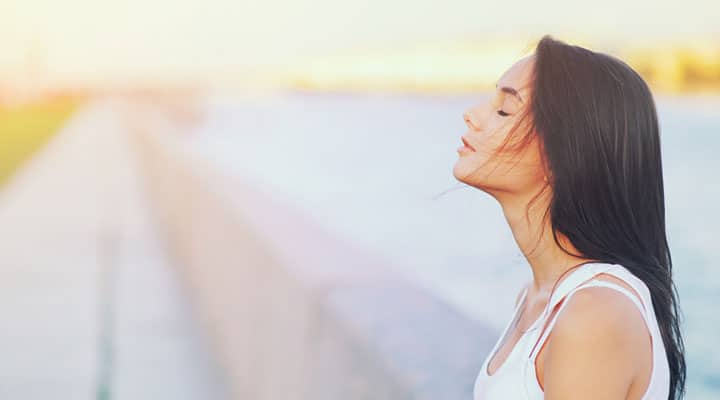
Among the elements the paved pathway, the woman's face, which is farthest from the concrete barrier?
the woman's face

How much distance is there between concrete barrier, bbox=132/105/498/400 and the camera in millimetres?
3375

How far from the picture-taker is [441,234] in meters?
25.6

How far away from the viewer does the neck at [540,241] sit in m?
2.34

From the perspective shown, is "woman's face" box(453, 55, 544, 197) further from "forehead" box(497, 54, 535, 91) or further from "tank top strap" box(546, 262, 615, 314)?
"tank top strap" box(546, 262, 615, 314)

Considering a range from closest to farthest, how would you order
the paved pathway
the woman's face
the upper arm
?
the upper arm, the woman's face, the paved pathway

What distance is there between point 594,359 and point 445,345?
65.1 inches

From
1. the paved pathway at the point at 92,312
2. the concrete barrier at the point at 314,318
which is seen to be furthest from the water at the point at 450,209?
the paved pathway at the point at 92,312

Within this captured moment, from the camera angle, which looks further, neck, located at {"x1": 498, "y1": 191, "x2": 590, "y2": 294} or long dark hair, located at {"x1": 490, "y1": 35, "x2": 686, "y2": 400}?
neck, located at {"x1": 498, "y1": 191, "x2": 590, "y2": 294}

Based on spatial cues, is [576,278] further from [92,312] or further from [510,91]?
Answer: [92,312]

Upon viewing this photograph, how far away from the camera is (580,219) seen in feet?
7.30

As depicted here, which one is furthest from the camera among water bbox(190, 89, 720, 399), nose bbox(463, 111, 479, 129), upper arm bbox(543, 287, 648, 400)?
water bbox(190, 89, 720, 399)

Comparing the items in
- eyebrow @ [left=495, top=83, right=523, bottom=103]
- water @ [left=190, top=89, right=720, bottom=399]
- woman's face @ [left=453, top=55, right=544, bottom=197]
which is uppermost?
eyebrow @ [left=495, top=83, right=523, bottom=103]

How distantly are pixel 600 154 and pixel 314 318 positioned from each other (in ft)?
7.00

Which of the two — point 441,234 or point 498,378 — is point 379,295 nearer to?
point 498,378
